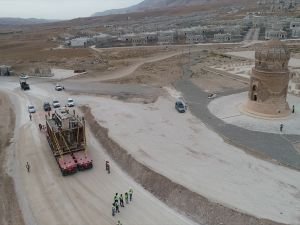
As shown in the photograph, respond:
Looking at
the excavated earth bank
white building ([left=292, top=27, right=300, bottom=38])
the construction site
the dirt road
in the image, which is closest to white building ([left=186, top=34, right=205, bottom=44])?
white building ([left=292, top=27, right=300, bottom=38])

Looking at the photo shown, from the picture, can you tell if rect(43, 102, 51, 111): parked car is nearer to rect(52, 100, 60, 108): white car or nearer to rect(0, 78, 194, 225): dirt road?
rect(52, 100, 60, 108): white car

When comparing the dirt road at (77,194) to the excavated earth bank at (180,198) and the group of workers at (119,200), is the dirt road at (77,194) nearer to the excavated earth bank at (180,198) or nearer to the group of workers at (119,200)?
the group of workers at (119,200)

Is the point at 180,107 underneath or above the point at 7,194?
above

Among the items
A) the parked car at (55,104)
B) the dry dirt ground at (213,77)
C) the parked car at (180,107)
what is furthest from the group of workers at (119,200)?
the dry dirt ground at (213,77)

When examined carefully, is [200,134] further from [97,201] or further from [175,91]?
[175,91]

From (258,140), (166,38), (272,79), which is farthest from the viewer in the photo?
(166,38)

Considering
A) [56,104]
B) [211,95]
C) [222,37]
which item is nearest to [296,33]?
[222,37]

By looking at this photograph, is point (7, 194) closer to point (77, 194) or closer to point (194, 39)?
point (77, 194)
